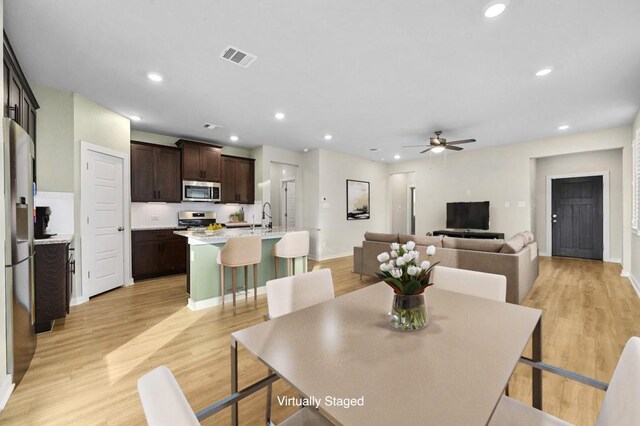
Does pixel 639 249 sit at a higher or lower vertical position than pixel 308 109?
lower

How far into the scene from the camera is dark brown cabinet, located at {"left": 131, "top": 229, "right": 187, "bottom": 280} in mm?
4680

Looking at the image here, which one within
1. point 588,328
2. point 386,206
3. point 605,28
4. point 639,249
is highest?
point 605,28

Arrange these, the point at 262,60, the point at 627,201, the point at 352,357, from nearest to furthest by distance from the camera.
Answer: the point at 352,357
the point at 262,60
the point at 627,201

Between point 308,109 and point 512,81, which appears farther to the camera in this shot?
point 308,109

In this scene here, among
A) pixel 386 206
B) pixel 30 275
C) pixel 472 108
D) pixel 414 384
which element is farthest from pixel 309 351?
pixel 386 206

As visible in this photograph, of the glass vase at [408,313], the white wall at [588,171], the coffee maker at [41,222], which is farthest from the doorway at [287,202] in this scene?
the glass vase at [408,313]

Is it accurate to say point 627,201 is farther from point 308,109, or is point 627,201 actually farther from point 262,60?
point 262,60

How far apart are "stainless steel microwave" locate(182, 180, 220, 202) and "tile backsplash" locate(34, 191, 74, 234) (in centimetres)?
194

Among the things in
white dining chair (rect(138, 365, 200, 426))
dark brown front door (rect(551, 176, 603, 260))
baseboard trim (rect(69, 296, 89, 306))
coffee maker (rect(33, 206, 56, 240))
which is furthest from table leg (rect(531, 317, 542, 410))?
dark brown front door (rect(551, 176, 603, 260))

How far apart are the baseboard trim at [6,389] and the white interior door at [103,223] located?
2.08 metres

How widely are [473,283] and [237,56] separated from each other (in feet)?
9.28

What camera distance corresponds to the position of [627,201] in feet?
15.8

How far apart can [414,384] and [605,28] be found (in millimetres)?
3279

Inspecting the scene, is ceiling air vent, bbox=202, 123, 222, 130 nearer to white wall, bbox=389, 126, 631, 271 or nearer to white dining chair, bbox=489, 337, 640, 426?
white dining chair, bbox=489, 337, 640, 426
